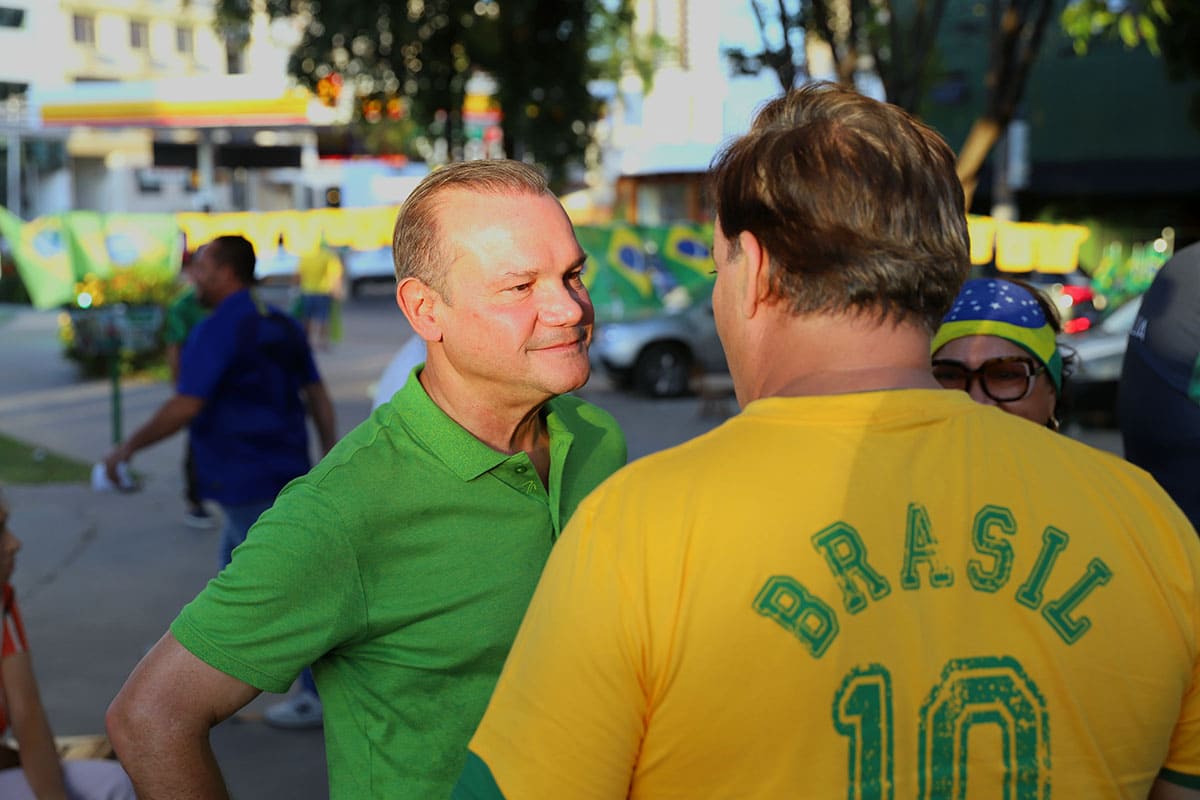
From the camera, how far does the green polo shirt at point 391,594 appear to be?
187 centimetres

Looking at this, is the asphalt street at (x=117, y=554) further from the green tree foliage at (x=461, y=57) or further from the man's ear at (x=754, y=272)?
the man's ear at (x=754, y=272)

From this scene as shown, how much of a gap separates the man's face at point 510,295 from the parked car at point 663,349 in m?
14.4

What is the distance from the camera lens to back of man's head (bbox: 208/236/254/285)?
5762 millimetres

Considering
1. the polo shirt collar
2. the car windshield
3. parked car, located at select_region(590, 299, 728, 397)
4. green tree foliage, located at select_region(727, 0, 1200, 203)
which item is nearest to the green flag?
parked car, located at select_region(590, 299, 728, 397)

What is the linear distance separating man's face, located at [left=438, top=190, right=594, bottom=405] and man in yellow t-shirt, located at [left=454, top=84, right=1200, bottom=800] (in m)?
0.66

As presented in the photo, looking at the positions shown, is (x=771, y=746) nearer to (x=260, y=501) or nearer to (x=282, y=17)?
(x=260, y=501)

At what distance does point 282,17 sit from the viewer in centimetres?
1270

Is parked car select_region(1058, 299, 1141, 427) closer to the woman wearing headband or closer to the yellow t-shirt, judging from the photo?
the woman wearing headband

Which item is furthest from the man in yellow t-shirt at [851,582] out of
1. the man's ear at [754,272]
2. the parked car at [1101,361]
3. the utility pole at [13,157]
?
the utility pole at [13,157]

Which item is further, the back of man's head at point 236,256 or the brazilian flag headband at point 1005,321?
the back of man's head at point 236,256

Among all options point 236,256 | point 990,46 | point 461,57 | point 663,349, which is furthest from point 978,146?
point 236,256

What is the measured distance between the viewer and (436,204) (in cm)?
213

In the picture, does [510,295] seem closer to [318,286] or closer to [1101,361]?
[1101,361]

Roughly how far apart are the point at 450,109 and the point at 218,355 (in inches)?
301
